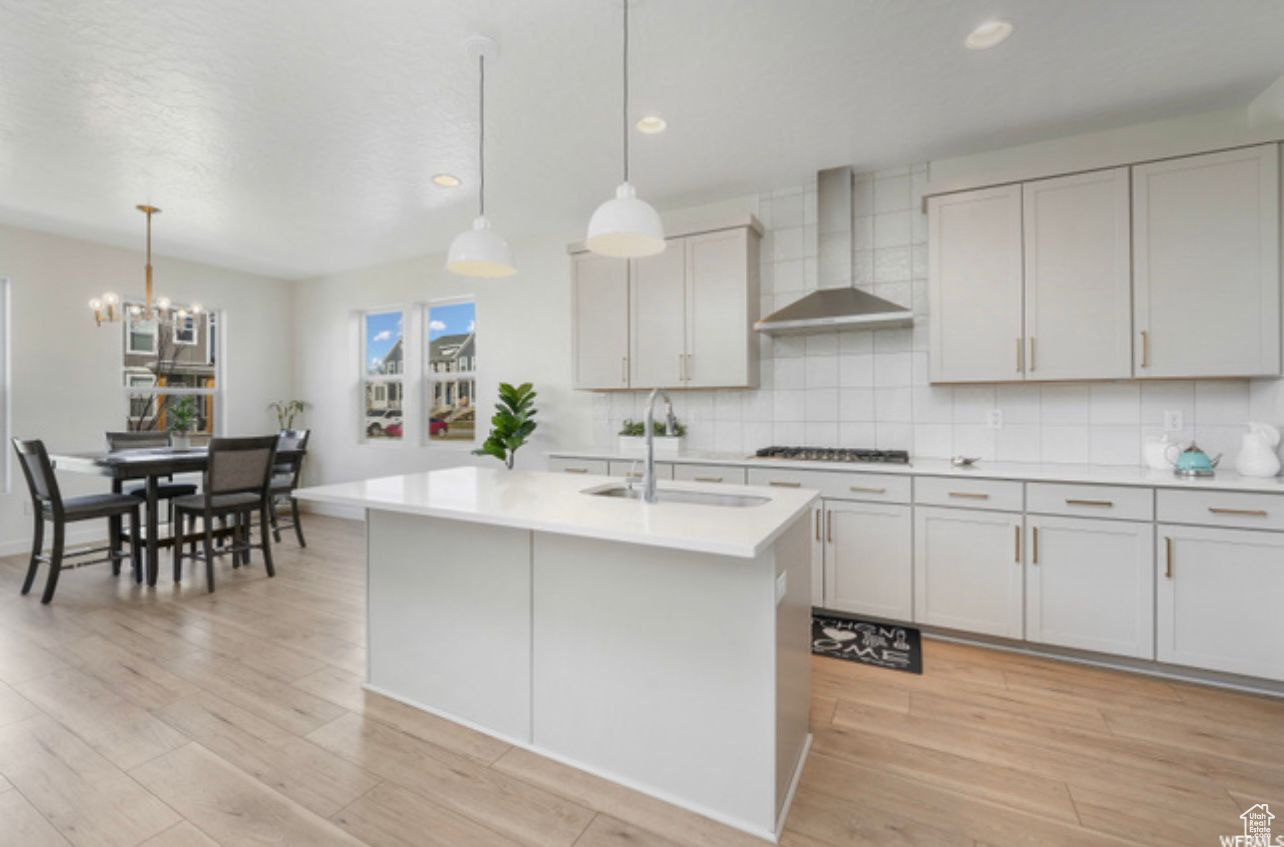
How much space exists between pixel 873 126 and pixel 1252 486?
92.6 inches

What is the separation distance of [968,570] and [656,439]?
2064 mm

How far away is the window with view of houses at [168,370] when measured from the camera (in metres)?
5.17

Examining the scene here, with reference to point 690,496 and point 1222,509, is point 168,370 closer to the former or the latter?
point 690,496

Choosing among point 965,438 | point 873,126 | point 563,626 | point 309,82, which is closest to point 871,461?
point 965,438

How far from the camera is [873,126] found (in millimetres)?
2967

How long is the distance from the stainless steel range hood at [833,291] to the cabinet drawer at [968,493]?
95 centimetres

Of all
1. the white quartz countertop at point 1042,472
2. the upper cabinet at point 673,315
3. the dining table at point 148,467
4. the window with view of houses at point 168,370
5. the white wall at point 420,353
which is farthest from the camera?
the window with view of houses at point 168,370

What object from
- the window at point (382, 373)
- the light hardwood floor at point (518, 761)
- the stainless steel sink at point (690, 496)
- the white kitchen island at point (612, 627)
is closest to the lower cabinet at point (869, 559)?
the light hardwood floor at point (518, 761)

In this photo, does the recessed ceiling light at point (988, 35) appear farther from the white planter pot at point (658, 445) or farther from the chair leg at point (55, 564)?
the chair leg at point (55, 564)

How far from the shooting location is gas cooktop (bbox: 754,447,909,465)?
3.22 m

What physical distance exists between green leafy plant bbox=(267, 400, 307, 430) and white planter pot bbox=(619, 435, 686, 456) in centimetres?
445

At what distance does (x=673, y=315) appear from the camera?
386cm

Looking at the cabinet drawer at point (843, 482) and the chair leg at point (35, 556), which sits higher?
the cabinet drawer at point (843, 482)

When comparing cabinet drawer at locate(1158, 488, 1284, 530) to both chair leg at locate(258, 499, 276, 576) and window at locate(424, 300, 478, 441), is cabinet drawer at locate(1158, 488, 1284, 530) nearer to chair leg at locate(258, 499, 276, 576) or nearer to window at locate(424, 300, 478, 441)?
window at locate(424, 300, 478, 441)
